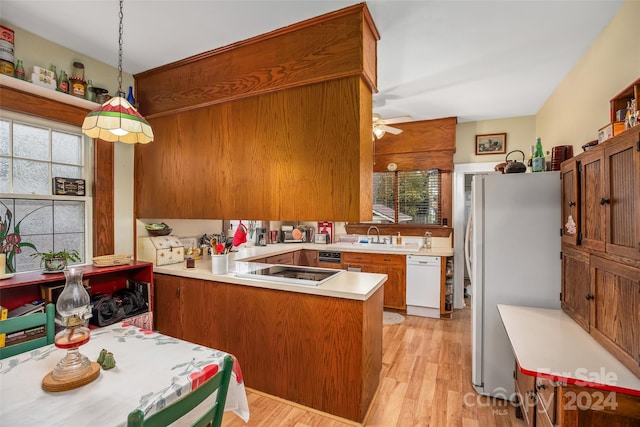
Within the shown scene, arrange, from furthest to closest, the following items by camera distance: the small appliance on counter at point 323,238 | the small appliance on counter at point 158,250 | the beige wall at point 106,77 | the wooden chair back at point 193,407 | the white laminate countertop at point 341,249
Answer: the small appliance on counter at point 323,238
the white laminate countertop at point 341,249
the small appliance on counter at point 158,250
the beige wall at point 106,77
the wooden chair back at point 193,407

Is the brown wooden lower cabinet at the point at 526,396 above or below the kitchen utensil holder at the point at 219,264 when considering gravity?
below

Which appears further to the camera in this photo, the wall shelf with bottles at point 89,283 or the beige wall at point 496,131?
the beige wall at point 496,131

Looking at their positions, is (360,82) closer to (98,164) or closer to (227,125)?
(227,125)

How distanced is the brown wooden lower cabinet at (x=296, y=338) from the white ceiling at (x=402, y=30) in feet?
6.37

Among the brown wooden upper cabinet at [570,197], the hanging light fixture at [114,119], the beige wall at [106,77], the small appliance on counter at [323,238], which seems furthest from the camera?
the small appliance on counter at [323,238]

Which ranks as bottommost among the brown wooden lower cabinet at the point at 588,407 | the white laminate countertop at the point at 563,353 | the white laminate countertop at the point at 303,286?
the brown wooden lower cabinet at the point at 588,407

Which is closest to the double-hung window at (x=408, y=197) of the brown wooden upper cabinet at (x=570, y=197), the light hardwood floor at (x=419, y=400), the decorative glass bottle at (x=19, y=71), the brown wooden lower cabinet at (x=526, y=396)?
the light hardwood floor at (x=419, y=400)

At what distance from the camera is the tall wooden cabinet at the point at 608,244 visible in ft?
4.17

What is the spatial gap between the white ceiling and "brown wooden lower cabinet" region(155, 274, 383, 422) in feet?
6.37

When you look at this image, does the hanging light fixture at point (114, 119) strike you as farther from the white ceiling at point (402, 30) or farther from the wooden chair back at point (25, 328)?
the wooden chair back at point (25, 328)

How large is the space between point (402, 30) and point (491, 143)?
9.12 ft

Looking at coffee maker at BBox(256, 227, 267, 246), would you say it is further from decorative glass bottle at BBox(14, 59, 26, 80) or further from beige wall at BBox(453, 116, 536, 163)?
beige wall at BBox(453, 116, 536, 163)

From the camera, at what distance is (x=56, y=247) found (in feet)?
7.91

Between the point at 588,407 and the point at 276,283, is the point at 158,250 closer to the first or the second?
the point at 276,283
